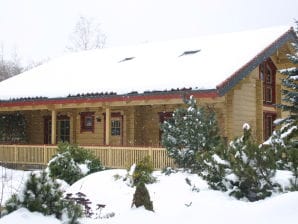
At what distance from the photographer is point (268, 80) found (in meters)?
23.8

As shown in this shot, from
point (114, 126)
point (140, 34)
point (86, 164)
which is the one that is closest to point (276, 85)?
point (114, 126)

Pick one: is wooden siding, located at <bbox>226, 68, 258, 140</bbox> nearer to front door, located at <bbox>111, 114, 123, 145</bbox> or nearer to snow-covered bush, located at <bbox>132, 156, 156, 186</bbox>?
snow-covered bush, located at <bbox>132, 156, 156, 186</bbox>

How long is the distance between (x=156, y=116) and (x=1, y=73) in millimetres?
46368

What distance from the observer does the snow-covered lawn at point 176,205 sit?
31.0 ft

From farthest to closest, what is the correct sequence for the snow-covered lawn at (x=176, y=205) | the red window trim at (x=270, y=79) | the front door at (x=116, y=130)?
the red window trim at (x=270, y=79)
the front door at (x=116, y=130)
the snow-covered lawn at (x=176, y=205)

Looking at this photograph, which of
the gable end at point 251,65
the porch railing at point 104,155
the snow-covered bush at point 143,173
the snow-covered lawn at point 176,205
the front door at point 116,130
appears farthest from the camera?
the front door at point 116,130

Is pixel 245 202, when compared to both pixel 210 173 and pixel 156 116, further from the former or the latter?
pixel 156 116

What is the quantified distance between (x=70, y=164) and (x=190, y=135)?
13.6 ft

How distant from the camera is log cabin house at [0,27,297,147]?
1884 cm

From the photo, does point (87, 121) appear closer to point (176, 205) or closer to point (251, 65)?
point (251, 65)

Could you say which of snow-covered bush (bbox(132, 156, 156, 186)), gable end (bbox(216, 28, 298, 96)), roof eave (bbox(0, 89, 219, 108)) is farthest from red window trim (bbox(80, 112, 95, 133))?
snow-covered bush (bbox(132, 156, 156, 186))

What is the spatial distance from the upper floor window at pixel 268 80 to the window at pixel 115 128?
6.73 m

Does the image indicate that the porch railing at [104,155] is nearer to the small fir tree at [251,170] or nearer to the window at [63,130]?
the window at [63,130]

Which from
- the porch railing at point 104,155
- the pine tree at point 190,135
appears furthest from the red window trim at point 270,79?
the pine tree at point 190,135
